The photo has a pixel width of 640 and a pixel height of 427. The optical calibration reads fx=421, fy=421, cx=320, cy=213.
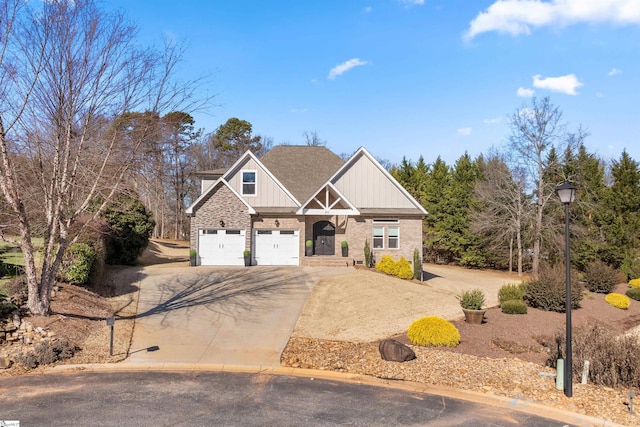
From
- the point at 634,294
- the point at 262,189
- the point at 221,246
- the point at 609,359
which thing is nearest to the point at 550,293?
the point at 609,359

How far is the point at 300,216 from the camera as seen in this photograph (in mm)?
24844

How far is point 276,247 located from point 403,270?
291 inches

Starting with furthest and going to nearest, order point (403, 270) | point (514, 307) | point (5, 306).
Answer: point (403, 270) → point (514, 307) → point (5, 306)

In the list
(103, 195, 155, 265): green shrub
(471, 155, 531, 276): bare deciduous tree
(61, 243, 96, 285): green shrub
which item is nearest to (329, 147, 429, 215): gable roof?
(471, 155, 531, 276): bare deciduous tree

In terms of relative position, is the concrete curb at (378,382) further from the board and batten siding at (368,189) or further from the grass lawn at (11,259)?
the board and batten siding at (368,189)

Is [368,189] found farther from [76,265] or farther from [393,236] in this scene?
[76,265]

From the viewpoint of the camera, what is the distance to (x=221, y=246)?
78.8ft

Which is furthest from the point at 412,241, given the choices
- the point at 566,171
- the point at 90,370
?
the point at 90,370

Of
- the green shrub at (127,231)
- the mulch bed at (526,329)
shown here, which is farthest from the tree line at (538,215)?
the green shrub at (127,231)

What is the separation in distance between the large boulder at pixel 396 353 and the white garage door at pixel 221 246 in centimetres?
1506

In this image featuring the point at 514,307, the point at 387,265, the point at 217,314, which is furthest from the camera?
the point at 387,265

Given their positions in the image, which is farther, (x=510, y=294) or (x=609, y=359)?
(x=510, y=294)

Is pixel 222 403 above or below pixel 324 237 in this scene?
below

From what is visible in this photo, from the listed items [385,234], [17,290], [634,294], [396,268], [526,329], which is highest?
[385,234]
